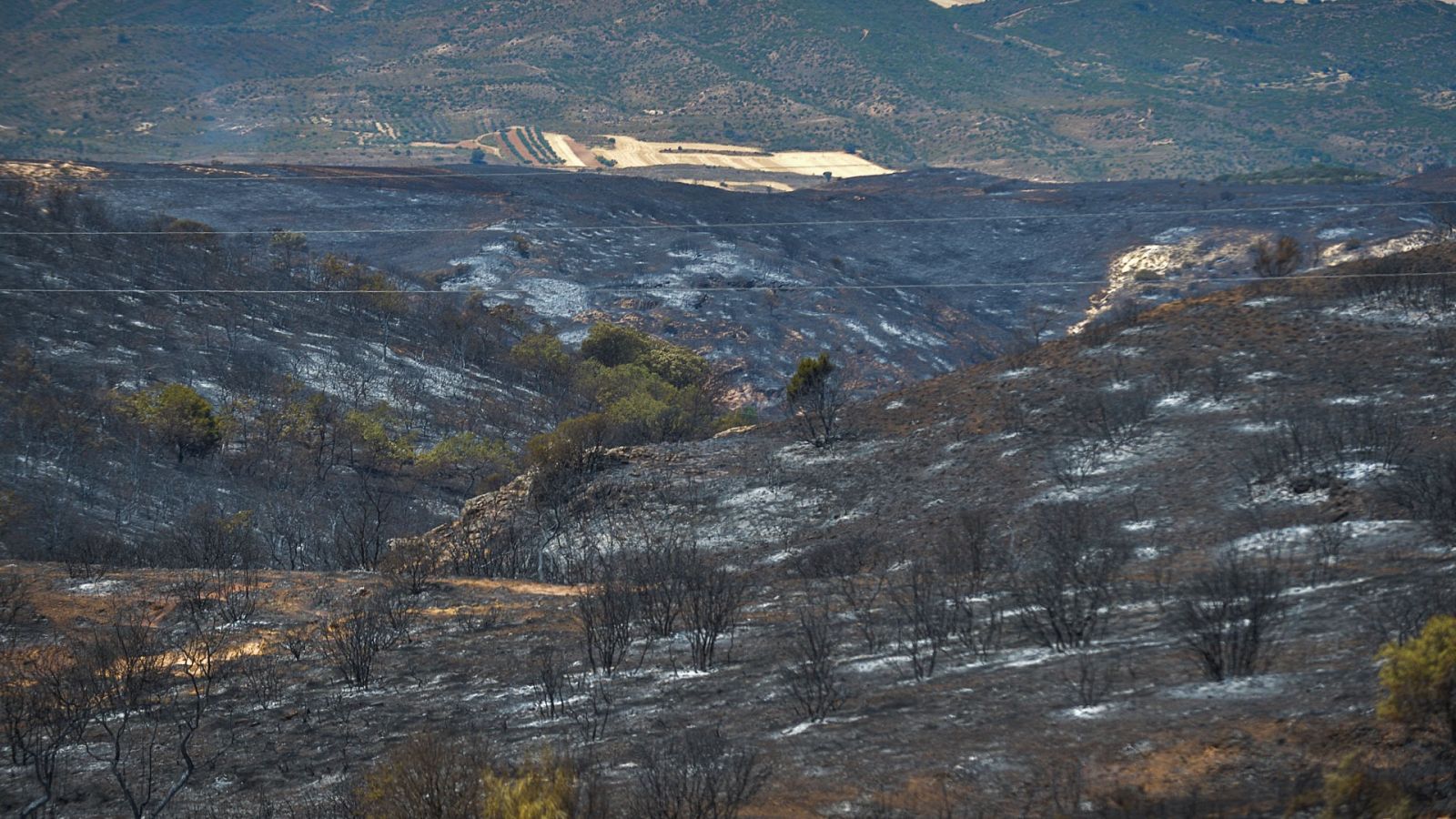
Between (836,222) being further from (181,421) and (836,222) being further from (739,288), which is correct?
(181,421)

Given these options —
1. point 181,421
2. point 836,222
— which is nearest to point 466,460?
point 181,421

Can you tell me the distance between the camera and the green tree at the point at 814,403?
41.0m

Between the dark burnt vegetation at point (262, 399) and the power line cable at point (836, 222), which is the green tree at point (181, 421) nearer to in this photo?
the dark burnt vegetation at point (262, 399)

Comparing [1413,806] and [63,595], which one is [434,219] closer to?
[63,595]

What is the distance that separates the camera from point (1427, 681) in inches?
472

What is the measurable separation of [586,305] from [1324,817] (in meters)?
103

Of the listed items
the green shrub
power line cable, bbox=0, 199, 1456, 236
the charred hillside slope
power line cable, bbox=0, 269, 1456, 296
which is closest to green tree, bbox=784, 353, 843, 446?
the charred hillside slope

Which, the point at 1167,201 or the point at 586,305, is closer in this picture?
the point at 586,305

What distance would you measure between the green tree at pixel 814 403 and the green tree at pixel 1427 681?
27.9 m

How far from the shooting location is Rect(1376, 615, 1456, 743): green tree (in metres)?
11.9

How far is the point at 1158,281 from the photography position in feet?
389

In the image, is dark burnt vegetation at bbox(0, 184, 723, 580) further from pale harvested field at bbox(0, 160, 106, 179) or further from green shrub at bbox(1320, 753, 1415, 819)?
green shrub at bbox(1320, 753, 1415, 819)

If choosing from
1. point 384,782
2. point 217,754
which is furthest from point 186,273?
point 384,782

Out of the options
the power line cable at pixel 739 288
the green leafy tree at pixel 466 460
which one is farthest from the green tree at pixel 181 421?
the power line cable at pixel 739 288
